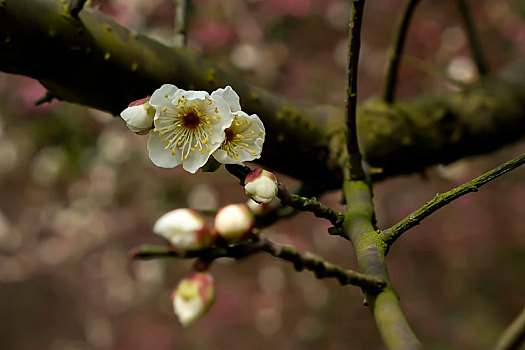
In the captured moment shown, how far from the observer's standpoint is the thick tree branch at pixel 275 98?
0.68m

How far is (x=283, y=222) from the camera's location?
336 centimetres

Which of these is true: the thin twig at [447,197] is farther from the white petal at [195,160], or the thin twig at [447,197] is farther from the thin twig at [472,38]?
the thin twig at [472,38]

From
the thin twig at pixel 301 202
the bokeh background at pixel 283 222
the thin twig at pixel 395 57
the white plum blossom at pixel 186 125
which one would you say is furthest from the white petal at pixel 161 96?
the bokeh background at pixel 283 222

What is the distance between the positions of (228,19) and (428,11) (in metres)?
1.46

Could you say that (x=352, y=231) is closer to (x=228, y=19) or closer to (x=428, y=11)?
(x=228, y=19)

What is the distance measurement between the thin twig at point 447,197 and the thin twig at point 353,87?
186 mm

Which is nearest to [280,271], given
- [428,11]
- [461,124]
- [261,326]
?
[261,326]

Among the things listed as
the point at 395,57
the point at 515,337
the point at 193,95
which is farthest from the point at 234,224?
the point at 395,57

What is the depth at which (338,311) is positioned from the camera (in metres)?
3.25

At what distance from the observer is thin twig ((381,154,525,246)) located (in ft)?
1.52

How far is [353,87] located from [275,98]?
1.20ft

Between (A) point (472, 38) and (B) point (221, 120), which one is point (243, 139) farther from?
(A) point (472, 38)

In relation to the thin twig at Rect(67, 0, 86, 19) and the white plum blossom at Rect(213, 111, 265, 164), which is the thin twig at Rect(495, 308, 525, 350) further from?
the thin twig at Rect(67, 0, 86, 19)

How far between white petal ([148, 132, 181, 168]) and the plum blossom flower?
72 mm
